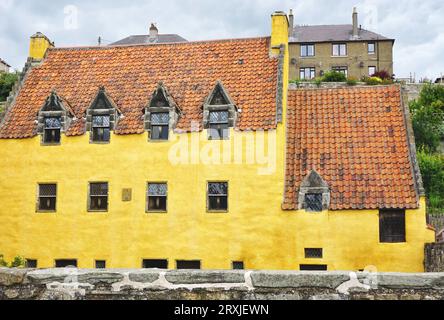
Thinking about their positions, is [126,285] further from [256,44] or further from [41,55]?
[41,55]

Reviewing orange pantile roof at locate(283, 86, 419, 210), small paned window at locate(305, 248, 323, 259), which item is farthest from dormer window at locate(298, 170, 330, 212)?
small paned window at locate(305, 248, 323, 259)

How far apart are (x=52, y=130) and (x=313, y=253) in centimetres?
1126

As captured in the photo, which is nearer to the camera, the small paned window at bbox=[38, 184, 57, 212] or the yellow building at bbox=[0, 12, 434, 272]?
the yellow building at bbox=[0, 12, 434, 272]

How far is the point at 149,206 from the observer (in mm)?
19375

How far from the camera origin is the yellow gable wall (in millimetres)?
18000

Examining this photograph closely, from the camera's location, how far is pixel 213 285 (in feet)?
20.4

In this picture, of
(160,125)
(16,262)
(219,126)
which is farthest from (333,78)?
(16,262)

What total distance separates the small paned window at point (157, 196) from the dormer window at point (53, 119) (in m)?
4.33

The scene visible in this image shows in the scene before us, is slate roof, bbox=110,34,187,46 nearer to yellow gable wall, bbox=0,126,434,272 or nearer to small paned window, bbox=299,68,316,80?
small paned window, bbox=299,68,316,80

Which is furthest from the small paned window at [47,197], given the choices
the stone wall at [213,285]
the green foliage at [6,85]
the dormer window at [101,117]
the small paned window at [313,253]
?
the green foliage at [6,85]

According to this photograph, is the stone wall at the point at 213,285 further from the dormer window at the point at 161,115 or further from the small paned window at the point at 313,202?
the dormer window at the point at 161,115

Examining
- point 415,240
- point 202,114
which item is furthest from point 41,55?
point 415,240

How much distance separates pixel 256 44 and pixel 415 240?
10.5 meters

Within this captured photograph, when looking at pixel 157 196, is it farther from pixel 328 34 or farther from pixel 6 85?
pixel 328 34
